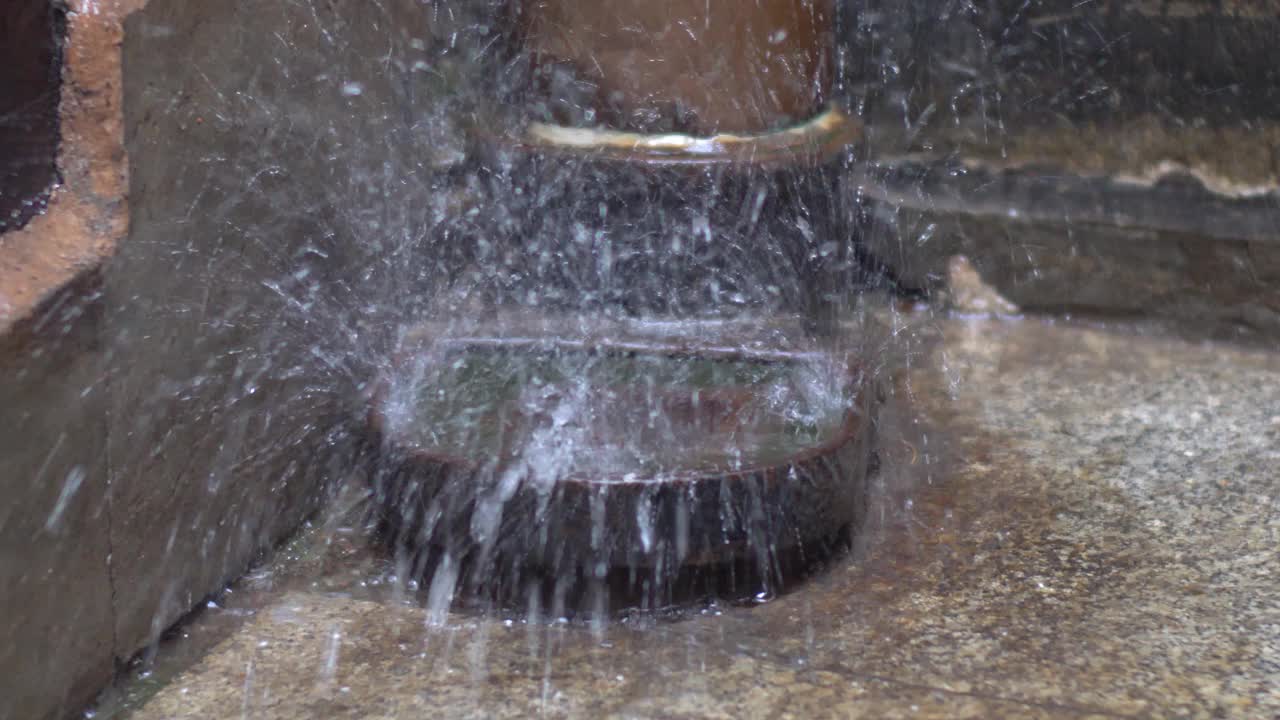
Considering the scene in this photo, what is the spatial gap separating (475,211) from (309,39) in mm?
698

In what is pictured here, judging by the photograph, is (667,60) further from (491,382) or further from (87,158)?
(87,158)

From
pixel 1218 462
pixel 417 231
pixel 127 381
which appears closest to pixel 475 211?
pixel 417 231

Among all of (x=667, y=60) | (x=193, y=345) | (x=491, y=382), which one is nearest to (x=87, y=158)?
(x=193, y=345)

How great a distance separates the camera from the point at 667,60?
97.5 inches

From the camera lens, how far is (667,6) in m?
2.42

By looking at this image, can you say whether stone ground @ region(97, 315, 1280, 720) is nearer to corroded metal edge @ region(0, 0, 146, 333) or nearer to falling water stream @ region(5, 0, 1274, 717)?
falling water stream @ region(5, 0, 1274, 717)

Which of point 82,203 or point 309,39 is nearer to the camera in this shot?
point 82,203

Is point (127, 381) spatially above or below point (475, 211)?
below

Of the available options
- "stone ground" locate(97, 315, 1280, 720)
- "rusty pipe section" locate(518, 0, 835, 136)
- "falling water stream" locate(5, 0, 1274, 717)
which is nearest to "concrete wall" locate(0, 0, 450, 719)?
"falling water stream" locate(5, 0, 1274, 717)

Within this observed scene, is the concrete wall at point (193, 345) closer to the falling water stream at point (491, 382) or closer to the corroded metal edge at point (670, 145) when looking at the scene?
the falling water stream at point (491, 382)

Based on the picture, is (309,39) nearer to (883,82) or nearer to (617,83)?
(617,83)

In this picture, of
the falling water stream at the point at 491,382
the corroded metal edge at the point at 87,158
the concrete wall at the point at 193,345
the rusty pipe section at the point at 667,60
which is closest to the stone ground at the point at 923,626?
the falling water stream at the point at 491,382

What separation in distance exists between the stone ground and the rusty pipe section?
0.75 m

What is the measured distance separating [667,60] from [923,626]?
122cm
